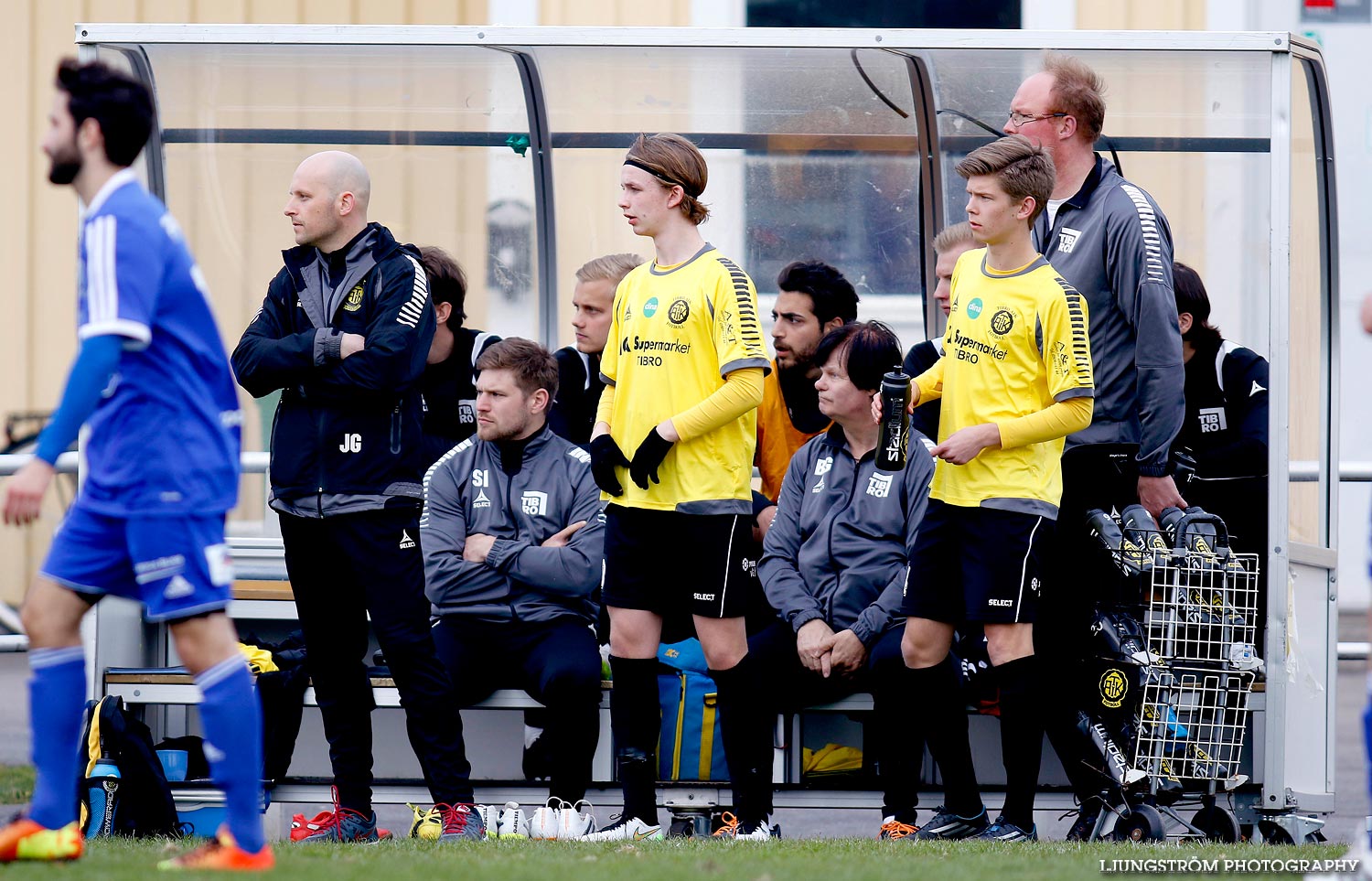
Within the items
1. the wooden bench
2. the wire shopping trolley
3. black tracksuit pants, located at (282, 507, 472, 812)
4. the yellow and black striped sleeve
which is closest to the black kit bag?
the wooden bench

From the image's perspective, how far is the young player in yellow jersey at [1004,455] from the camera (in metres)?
4.93

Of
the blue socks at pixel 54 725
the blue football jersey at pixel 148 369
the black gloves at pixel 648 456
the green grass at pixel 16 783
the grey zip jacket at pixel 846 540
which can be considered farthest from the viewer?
the green grass at pixel 16 783

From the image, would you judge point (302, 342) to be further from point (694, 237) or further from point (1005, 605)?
point (1005, 605)

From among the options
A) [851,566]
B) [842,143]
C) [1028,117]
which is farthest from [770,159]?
[851,566]

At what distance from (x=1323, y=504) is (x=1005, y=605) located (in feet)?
5.40

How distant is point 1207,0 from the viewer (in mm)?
10211

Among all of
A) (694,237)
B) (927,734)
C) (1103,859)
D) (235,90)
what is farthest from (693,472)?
(235,90)

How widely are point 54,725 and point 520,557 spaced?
2.08 m

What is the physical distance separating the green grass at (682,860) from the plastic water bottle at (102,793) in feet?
1.52

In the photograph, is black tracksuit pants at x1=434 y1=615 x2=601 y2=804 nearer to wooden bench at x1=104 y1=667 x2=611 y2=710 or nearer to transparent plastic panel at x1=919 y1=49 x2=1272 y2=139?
wooden bench at x1=104 y1=667 x2=611 y2=710

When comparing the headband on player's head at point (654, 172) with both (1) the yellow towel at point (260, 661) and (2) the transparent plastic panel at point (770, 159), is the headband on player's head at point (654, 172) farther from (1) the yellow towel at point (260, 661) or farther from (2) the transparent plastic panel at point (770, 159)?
(1) the yellow towel at point (260, 661)

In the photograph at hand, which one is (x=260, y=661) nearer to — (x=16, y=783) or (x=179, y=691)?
(x=179, y=691)

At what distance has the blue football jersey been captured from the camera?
143 inches

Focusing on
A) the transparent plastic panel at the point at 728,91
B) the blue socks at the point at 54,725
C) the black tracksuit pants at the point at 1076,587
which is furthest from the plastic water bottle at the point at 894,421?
the blue socks at the point at 54,725
